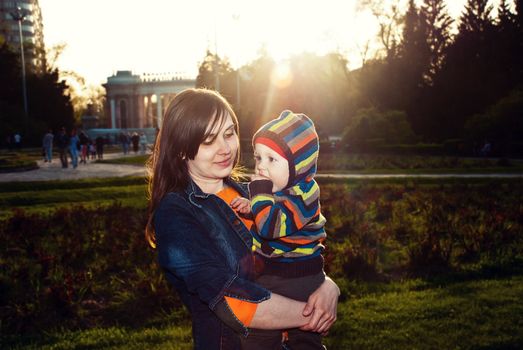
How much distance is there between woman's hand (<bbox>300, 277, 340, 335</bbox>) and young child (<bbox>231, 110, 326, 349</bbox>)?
0.14 metres

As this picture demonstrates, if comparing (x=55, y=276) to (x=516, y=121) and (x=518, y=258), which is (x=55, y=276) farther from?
(x=516, y=121)

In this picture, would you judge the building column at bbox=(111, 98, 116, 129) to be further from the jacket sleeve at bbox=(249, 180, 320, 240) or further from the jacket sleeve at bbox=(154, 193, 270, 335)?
the jacket sleeve at bbox=(154, 193, 270, 335)

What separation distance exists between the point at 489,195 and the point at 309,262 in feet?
33.5

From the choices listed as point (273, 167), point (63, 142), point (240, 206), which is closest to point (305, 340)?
point (240, 206)

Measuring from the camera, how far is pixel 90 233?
26.9 feet

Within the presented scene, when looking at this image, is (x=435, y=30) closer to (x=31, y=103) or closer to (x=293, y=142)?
(x=31, y=103)

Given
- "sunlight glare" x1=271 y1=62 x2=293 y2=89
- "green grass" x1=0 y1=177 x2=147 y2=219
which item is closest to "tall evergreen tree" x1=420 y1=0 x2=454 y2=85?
"sunlight glare" x1=271 y1=62 x2=293 y2=89

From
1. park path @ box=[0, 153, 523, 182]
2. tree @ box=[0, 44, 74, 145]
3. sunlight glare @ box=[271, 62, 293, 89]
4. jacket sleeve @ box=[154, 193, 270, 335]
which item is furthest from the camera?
tree @ box=[0, 44, 74, 145]

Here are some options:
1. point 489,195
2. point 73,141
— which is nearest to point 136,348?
point 489,195

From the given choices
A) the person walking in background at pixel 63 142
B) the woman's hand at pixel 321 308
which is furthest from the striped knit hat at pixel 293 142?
the person walking in background at pixel 63 142

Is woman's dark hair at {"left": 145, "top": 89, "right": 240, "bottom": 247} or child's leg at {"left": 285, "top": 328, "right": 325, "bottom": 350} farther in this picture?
child's leg at {"left": 285, "top": 328, "right": 325, "bottom": 350}

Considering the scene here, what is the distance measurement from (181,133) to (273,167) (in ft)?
1.46

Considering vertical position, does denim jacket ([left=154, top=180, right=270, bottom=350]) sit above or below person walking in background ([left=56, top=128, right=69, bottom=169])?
above

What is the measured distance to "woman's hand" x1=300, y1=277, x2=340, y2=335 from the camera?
85.0 inches
